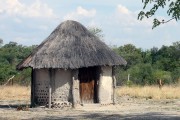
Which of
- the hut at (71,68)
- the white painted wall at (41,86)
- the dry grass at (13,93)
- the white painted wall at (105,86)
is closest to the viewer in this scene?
the hut at (71,68)

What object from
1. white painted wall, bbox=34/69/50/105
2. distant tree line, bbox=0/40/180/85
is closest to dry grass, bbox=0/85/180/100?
distant tree line, bbox=0/40/180/85

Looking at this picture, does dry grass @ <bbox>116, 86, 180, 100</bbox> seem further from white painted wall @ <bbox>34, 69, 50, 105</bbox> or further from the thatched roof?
white painted wall @ <bbox>34, 69, 50, 105</bbox>

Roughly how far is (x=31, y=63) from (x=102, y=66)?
3.04 m

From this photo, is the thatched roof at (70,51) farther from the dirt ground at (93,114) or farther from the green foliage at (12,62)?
the green foliage at (12,62)

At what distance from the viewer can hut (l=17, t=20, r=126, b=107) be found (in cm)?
1841

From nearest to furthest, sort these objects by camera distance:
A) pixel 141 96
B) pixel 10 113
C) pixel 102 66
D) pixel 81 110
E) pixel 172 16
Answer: pixel 172 16 → pixel 10 113 → pixel 81 110 → pixel 102 66 → pixel 141 96

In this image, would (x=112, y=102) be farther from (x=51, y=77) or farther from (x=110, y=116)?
(x=110, y=116)

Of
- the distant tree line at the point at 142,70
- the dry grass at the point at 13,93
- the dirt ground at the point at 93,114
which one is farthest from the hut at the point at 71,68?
the distant tree line at the point at 142,70

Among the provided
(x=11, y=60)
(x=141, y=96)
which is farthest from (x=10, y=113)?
(x=11, y=60)

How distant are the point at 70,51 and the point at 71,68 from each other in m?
0.96

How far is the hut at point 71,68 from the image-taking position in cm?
1841

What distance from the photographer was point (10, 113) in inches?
647

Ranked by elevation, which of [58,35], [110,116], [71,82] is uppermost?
[58,35]

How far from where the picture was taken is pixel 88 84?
19594mm
